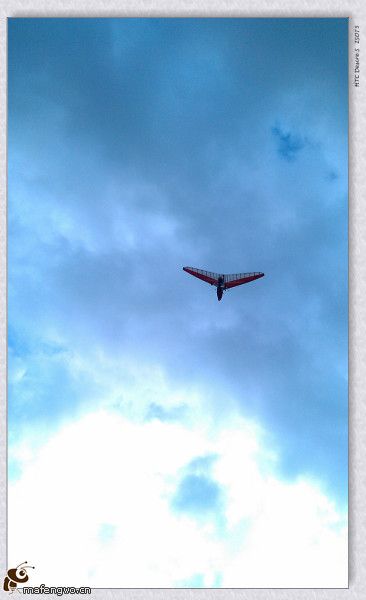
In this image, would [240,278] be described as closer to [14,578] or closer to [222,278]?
[222,278]

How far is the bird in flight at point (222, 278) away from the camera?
50750mm

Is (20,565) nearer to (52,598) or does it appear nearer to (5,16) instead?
(52,598)

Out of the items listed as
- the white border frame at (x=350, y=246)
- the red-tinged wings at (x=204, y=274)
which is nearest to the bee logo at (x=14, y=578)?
the white border frame at (x=350, y=246)

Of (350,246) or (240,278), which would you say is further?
(240,278)

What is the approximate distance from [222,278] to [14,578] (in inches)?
1402

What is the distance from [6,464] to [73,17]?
132 ft

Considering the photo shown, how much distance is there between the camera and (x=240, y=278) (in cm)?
5106

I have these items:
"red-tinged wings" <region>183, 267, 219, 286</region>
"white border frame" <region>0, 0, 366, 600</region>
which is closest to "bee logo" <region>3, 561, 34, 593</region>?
"white border frame" <region>0, 0, 366, 600</region>

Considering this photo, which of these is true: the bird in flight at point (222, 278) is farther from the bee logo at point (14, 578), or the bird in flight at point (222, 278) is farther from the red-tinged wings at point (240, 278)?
the bee logo at point (14, 578)

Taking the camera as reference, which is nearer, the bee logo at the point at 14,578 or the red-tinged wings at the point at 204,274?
the bee logo at the point at 14,578

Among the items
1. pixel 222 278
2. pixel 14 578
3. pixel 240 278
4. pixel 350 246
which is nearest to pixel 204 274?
pixel 222 278

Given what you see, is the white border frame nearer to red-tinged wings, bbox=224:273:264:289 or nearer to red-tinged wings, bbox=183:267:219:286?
red-tinged wings, bbox=224:273:264:289
